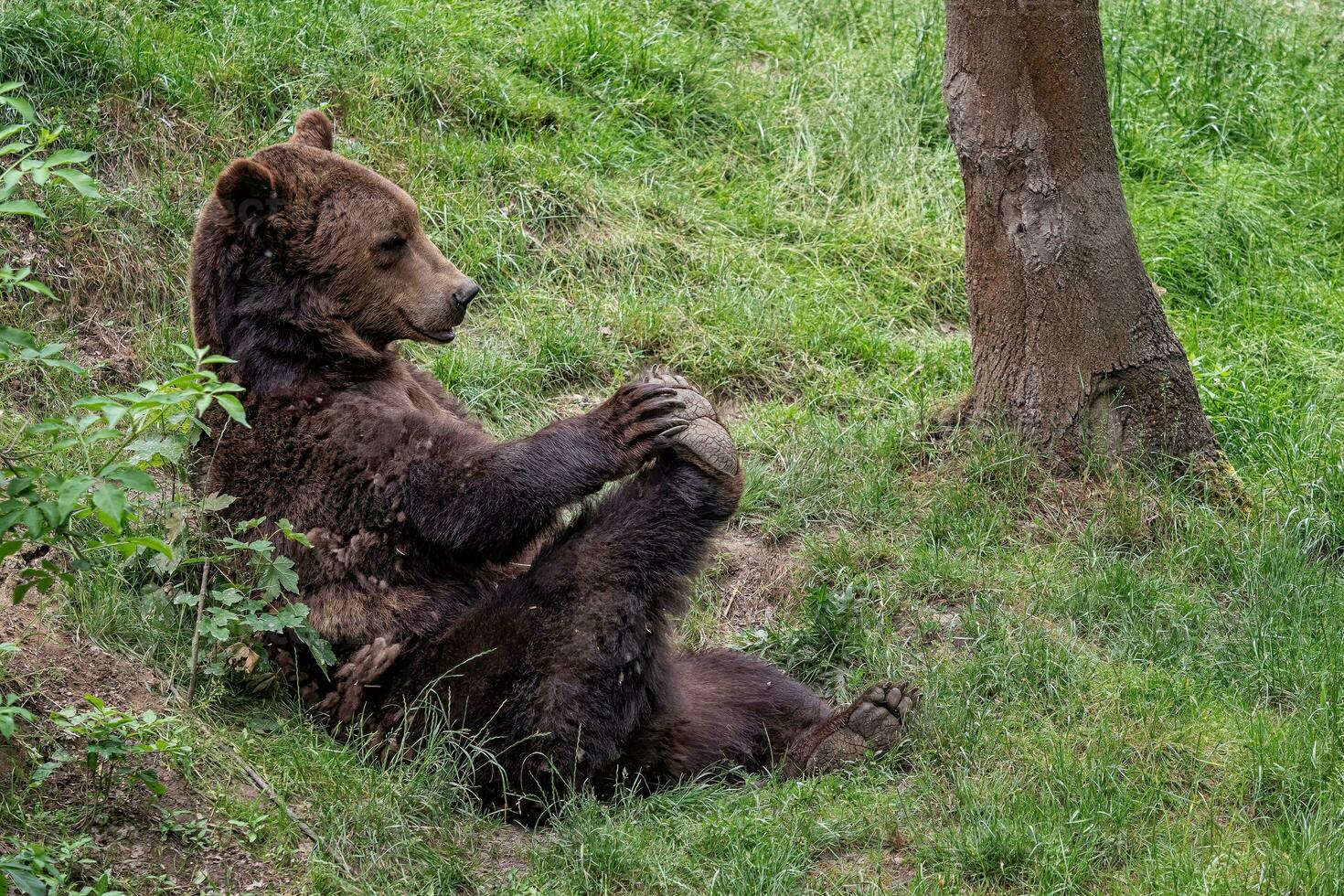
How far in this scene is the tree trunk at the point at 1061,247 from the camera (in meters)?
6.16

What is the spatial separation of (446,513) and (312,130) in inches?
68.5

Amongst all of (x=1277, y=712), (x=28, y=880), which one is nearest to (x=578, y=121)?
(x=1277, y=712)

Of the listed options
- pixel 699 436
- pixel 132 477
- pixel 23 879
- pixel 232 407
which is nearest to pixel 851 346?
pixel 699 436

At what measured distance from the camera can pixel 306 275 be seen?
17.0 ft

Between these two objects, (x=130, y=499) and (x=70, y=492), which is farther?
(x=130, y=499)

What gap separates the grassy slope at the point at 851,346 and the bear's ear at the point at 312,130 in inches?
70.1

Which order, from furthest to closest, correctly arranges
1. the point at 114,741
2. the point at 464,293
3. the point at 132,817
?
1. the point at 464,293
2. the point at 132,817
3. the point at 114,741

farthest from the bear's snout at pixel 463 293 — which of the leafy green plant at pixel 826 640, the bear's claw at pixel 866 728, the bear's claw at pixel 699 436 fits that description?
the bear's claw at pixel 866 728

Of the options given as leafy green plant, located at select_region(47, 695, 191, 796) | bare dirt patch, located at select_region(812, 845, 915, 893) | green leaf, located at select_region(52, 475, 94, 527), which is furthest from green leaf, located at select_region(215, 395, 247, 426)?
bare dirt patch, located at select_region(812, 845, 915, 893)

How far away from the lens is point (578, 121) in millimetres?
8867

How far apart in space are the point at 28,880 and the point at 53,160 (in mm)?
1724

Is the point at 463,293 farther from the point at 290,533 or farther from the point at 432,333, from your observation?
the point at 290,533

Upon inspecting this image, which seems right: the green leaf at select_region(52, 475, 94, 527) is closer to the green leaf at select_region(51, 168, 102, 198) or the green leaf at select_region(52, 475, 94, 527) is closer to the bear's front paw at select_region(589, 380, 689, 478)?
the green leaf at select_region(51, 168, 102, 198)

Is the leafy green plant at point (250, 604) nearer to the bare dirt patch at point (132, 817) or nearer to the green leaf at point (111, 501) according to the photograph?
the bare dirt patch at point (132, 817)
